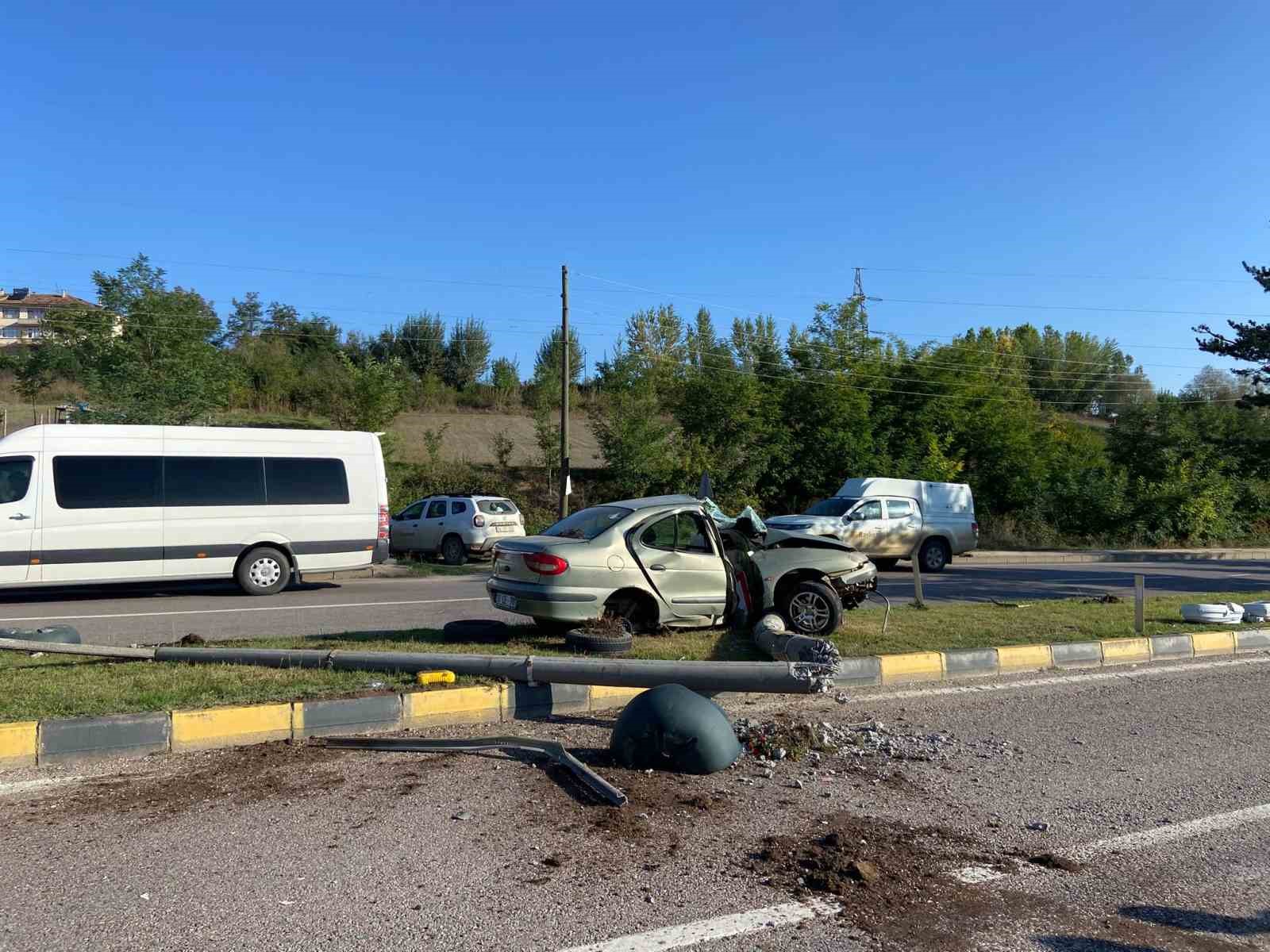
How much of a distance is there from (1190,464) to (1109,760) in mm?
35241

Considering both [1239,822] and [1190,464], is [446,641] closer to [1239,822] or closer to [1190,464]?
[1239,822]

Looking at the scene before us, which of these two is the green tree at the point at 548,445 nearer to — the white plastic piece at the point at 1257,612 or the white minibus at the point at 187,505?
the white minibus at the point at 187,505

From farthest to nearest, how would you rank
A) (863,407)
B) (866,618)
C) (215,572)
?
(863,407) → (215,572) → (866,618)

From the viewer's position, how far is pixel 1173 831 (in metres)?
4.89

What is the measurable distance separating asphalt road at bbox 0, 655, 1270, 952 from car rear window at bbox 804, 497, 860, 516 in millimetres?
15962

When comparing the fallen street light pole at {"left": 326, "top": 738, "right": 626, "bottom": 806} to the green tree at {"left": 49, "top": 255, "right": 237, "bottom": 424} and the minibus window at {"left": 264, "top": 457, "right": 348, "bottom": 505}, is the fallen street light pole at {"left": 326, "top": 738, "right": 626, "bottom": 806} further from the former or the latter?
the green tree at {"left": 49, "top": 255, "right": 237, "bottom": 424}

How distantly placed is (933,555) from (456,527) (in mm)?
11041

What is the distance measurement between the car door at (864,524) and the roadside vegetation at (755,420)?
8.47 metres

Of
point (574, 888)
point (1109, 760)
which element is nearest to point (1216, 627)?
point (1109, 760)

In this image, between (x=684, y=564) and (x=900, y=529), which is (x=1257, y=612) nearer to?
(x=684, y=564)

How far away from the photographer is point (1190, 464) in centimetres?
3662

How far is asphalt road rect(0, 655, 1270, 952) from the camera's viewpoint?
3.73 meters

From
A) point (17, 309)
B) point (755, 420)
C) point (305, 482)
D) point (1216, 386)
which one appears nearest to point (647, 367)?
point (755, 420)

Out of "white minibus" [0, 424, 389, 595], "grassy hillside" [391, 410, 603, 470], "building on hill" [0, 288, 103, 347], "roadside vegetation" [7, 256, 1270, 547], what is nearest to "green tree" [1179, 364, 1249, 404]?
"roadside vegetation" [7, 256, 1270, 547]
